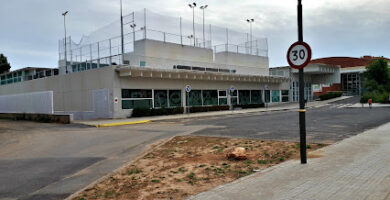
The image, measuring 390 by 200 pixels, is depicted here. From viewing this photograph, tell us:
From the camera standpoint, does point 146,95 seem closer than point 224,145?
No

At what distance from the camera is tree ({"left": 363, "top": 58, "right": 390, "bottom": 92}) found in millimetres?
55344

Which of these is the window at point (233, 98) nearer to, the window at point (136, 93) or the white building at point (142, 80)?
the white building at point (142, 80)

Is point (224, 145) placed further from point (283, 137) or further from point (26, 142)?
point (26, 142)

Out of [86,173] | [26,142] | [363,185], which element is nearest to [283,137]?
[363,185]

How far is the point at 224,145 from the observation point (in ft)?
34.2

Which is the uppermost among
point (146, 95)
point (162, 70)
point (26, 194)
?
point (162, 70)

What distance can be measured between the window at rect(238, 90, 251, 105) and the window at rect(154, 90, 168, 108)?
41.8 ft

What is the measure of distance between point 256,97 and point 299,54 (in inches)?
1478

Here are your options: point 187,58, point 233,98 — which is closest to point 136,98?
point 187,58

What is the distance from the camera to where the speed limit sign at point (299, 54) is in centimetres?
743

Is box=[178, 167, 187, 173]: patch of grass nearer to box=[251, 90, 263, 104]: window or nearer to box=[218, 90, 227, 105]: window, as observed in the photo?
box=[218, 90, 227, 105]: window

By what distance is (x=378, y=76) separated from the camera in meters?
56.6

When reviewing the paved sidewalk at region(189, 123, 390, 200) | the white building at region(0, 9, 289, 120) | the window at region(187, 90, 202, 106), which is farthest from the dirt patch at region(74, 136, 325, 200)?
the window at region(187, 90, 202, 106)

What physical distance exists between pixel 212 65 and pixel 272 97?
1260cm
